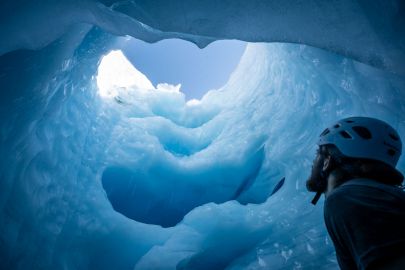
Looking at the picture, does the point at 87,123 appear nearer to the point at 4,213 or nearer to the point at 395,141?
the point at 4,213

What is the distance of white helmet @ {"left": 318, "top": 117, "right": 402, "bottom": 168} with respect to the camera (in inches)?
63.1

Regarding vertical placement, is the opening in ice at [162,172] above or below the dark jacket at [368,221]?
below

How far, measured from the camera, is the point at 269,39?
2.57 m

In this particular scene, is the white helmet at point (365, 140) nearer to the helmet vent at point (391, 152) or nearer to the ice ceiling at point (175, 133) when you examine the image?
the helmet vent at point (391, 152)

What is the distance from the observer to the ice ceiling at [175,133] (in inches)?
93.5

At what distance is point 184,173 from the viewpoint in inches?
258

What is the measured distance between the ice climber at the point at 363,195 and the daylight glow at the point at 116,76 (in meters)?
5.24

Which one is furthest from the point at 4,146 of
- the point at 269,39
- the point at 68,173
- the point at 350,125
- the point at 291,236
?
the point at 291,236

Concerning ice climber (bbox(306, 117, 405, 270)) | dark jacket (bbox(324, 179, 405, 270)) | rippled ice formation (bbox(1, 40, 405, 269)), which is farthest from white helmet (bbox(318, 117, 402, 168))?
rippled ice formation (bbox(1, 40, 405, 269))

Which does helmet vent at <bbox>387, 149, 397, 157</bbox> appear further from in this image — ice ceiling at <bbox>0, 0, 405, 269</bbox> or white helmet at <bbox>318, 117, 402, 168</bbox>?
ice ceiling at <bbox>0, 0, 405, 269</bbox>

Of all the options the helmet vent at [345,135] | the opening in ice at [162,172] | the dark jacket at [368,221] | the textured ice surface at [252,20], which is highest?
the textured ice surface at [252,20]

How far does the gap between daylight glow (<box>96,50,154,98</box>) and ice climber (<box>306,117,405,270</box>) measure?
5.24 metres

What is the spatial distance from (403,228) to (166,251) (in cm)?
368

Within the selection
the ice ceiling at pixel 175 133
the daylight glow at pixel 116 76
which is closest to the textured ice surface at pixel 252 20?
the ice ceiling at pixel 175 133
